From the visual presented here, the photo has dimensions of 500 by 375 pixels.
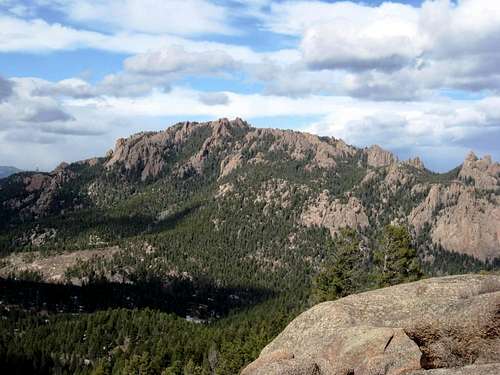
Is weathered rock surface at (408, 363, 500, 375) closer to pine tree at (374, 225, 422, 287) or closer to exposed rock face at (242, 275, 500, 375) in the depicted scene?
exposed rock face at (242, 275, 500, 375)

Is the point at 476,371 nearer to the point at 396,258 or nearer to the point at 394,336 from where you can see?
the point at 394,336

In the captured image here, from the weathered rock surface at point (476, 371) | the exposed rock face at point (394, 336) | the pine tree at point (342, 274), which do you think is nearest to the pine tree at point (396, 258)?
the pine tree at point (342, 274)

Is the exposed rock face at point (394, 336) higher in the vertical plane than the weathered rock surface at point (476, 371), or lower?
lower

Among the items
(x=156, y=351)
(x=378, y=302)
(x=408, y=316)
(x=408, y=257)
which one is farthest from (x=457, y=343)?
(x=156, y=351)

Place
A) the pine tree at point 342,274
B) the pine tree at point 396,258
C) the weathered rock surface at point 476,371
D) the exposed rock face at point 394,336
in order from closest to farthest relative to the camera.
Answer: the weathered rock surface at point 476,371 < the exposed rock face at point 394,336 < the pine tree at point 396,258 < the pine tree at point 342,274

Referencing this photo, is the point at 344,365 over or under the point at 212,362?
over

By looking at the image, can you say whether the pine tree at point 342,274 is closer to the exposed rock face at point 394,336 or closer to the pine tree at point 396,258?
the pine tree at point 396,258

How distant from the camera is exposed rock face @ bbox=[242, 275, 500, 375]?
93.6 feet

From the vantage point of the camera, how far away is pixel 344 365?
32.7m

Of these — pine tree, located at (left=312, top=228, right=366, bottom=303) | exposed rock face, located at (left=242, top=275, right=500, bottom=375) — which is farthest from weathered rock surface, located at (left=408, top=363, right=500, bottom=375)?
pine tree, located at (left=312, top=228, right=366, bottom=303)

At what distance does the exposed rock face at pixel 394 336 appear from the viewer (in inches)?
1123

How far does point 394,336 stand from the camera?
31.7 metres

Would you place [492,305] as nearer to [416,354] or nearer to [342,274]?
[416,354]

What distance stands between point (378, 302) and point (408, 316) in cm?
421
